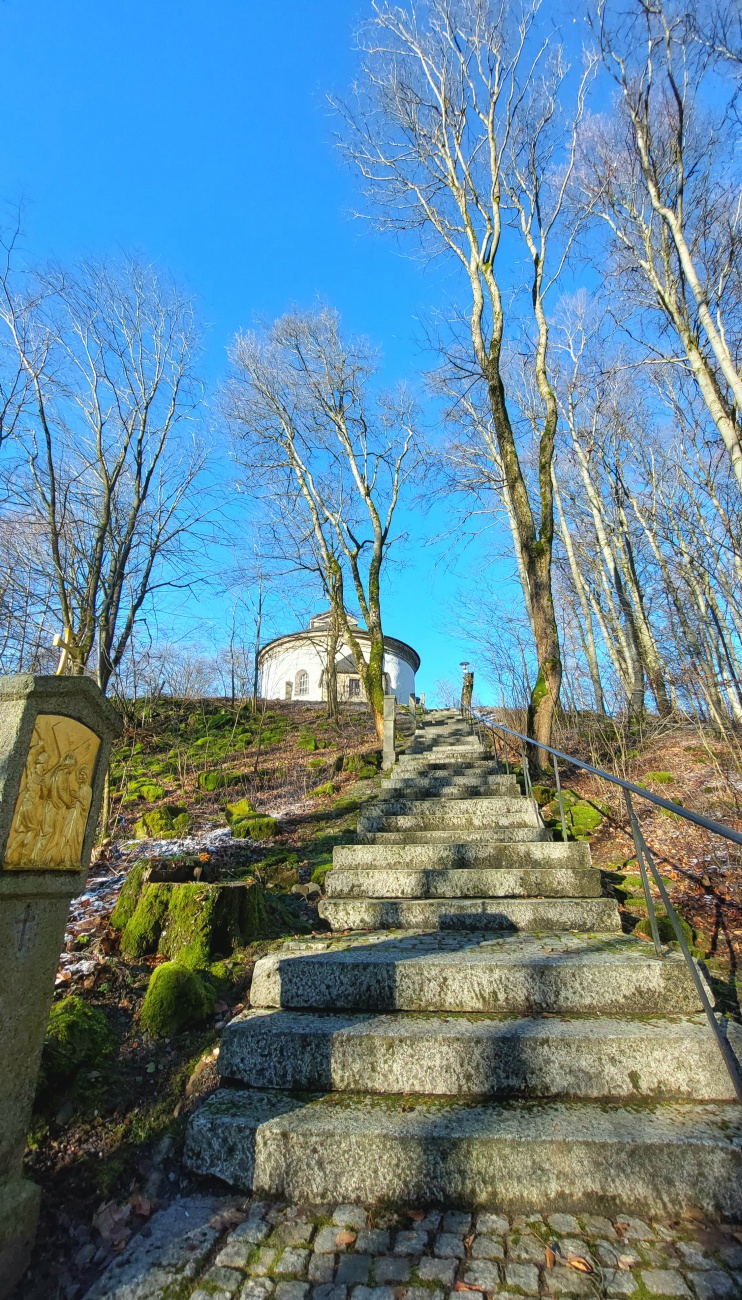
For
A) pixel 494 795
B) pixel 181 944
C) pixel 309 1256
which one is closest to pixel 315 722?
pixel 494 795

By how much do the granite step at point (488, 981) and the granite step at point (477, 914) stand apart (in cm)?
47

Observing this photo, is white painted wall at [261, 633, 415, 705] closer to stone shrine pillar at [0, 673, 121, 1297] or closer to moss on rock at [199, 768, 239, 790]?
moss on rock at [199, 768, 239, 790]

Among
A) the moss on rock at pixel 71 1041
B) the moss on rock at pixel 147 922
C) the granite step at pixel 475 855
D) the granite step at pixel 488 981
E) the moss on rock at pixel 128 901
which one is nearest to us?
the moss on rock at pixel 71 1041

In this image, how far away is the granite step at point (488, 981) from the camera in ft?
9.71

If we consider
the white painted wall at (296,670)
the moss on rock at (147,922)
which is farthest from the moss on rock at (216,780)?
the white painted wall at (296,670)

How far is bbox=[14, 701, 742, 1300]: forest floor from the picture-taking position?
231 cm

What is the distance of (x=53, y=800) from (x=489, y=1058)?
7.26 ft

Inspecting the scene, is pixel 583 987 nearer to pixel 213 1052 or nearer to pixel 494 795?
pixel 213 1052

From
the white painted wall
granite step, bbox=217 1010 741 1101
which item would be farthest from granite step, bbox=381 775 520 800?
the white painted wall

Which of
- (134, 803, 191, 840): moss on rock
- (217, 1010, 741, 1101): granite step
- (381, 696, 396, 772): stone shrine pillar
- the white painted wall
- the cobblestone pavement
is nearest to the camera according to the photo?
the cobblestone pavement

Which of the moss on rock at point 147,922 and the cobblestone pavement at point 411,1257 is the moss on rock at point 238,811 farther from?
the cobblestone pavement at point 411,1257

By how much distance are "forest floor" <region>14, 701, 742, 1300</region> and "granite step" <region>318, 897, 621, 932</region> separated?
0.42 meters

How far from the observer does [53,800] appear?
7.80 ft

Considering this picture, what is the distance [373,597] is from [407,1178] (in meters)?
10.4
